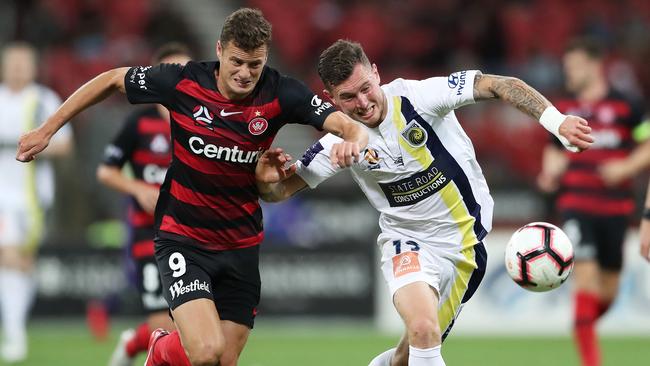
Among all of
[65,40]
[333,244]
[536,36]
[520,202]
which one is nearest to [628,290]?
[520,202]

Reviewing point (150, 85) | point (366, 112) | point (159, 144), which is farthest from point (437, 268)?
point (159, 144)

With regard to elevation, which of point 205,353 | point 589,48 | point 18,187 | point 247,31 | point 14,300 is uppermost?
point 589,48

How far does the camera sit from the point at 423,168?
6117 millimetres

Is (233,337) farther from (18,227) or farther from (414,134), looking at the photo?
(18,227)

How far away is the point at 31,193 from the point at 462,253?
17.3 feet

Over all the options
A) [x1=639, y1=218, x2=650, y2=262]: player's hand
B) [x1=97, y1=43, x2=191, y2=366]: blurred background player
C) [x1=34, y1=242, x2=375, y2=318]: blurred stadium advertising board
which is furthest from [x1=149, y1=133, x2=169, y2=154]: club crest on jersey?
[x1=34, y1=242, x2=375, y2=318]: blurred stadium advertising board

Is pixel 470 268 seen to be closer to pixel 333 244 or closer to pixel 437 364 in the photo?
pixel 437 364

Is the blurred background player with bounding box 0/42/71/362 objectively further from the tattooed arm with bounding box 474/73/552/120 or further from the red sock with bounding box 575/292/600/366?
the tattooed arm with bounding box 474/73/552/120

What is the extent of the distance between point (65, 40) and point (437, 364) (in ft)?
41.4

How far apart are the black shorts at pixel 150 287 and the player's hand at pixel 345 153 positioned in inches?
Answer: 99.9

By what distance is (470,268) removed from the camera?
6324 mm

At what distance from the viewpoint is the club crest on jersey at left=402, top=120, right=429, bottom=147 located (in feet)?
19.9

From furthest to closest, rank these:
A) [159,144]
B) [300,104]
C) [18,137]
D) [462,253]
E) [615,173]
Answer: [18,137] → [615,173] → [159,144] → [462,253] → [300,104]

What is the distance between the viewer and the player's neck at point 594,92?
9.12 metres
